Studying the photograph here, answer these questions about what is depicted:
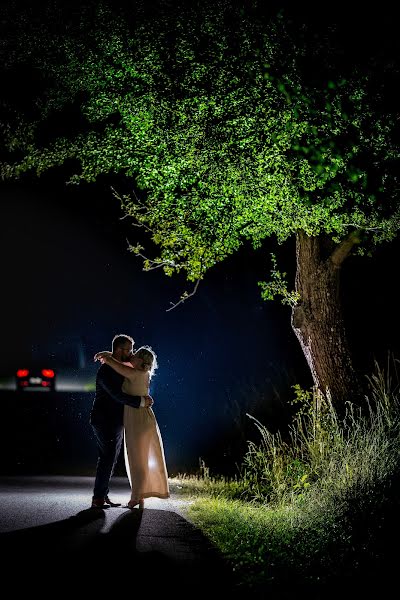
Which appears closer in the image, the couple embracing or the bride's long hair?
the couple embracing

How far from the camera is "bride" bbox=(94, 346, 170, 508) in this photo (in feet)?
33.6

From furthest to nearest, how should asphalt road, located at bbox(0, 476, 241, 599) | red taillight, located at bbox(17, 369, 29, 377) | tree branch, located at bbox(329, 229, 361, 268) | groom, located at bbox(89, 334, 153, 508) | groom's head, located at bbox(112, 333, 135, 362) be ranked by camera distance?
red taillight, located at bbox(17, 369, 29, 377) < tree branch, located at bbox(329, 229, 361, 268) < groom's head, located at bbox(112, 333, 135, 362) < groom, located at bbox(89, 334, 153, 508) < asphalt road, located at bbox(0, 476, 241, 599)

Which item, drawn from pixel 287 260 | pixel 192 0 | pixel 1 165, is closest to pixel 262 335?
pixel 287 260

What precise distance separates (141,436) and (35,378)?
8.52 metres

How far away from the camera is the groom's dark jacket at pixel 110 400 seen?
10273mm

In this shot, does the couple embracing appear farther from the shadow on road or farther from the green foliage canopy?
the green foliage canopy

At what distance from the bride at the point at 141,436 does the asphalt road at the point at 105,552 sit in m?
0.33

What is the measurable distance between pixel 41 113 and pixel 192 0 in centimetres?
356

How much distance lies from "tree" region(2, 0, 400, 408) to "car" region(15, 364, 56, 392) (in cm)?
573

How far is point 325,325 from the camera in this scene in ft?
43.7

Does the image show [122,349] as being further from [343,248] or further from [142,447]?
[343,248]

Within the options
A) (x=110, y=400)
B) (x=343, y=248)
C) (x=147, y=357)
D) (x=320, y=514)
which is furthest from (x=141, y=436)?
(x=343, y=248)

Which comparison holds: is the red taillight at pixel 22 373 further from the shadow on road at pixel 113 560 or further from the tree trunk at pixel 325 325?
the shadow on road at pixel 113 560

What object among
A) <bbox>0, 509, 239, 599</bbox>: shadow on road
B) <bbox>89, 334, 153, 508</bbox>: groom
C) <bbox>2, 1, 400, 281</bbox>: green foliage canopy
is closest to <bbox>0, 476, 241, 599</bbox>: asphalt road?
<bbox>0, 509, 239, 599</bbox>: shadow on road
